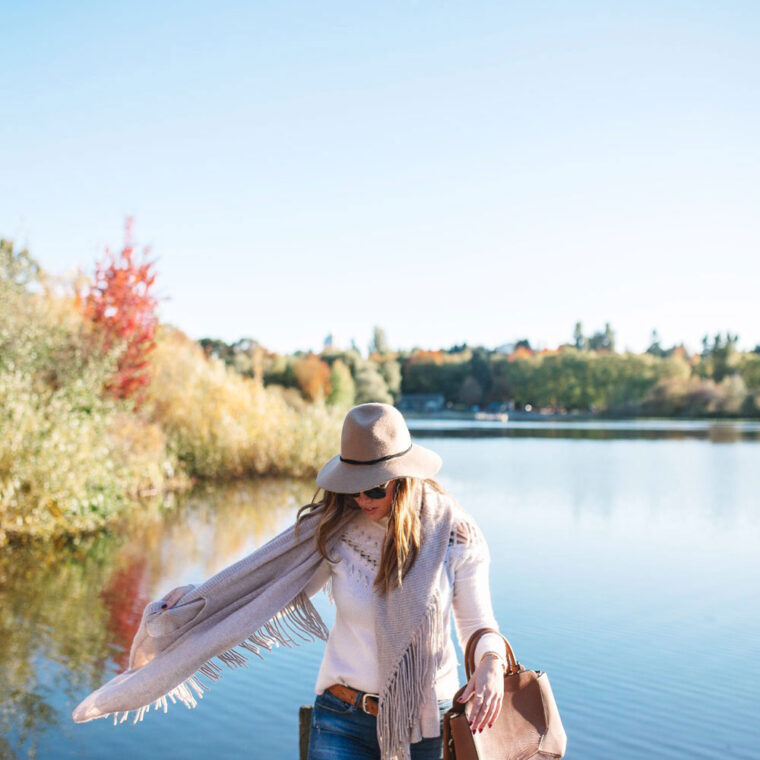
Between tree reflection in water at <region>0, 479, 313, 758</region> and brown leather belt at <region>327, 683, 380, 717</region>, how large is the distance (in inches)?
109

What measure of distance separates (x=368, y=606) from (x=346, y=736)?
310 millimetres

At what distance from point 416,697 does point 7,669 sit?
13.6ft

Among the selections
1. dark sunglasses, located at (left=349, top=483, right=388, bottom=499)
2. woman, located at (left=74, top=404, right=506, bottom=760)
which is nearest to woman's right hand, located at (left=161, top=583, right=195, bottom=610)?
woman, located at (left=74, top=404, right=506, bottom=760)

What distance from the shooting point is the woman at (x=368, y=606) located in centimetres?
208

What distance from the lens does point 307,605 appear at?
7.79ft

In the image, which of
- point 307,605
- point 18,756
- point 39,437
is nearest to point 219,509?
point 39,437

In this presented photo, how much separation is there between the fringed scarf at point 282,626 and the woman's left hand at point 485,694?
18cm

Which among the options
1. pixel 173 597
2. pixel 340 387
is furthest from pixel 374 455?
pixel 340 387

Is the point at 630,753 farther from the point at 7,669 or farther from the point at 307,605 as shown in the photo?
the point at 7,669

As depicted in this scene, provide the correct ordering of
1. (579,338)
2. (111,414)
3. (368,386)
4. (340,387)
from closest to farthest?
(111,414), (340,387), (368,386), (579,338)

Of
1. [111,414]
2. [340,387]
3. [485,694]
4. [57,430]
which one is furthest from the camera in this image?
[340,387]

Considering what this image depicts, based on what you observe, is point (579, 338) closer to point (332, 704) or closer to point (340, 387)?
point (340, 387)

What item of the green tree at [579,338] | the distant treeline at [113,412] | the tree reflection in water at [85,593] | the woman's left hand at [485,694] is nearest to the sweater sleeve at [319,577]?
the woman's left hand at [485,694]

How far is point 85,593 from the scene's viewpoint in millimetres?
7266
